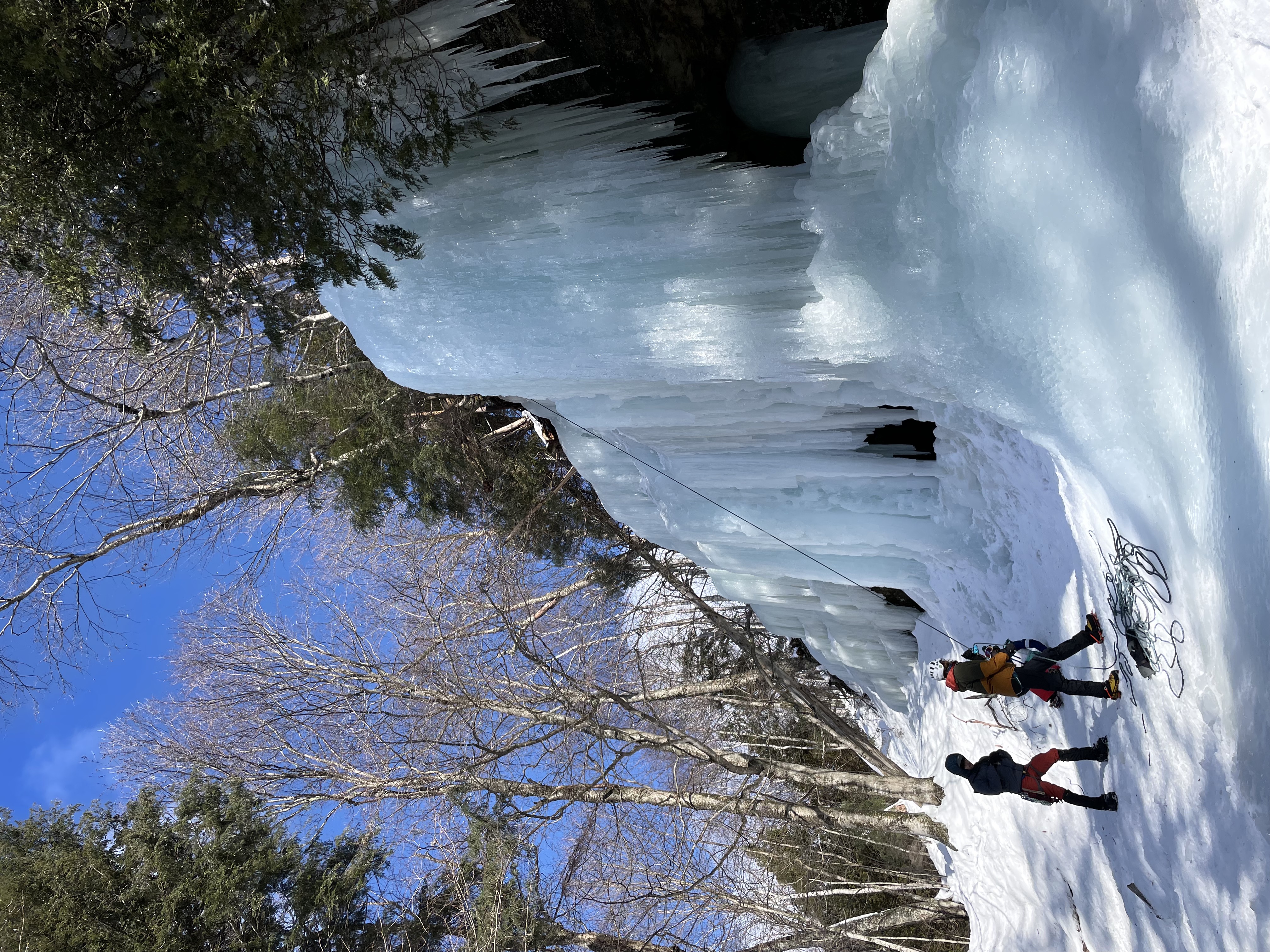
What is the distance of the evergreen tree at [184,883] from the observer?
7.44 metres

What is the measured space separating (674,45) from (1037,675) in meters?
4.22

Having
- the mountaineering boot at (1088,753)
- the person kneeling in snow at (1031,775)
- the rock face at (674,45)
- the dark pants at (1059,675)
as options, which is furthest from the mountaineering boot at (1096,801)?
the rock face at (674,45)

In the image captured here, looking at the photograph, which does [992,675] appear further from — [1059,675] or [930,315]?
[930,315]

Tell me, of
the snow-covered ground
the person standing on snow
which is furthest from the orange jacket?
the snow-covered ground

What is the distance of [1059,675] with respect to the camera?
4.11m

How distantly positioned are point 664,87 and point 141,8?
297cm

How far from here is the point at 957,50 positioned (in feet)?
10.2

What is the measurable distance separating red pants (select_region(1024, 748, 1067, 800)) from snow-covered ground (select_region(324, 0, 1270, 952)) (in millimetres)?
172

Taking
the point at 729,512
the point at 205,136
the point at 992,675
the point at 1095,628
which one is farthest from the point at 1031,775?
the point at 205,136

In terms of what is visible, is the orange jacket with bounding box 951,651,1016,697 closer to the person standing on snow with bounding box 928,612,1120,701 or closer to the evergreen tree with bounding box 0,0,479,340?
the person standing on snow with bounding box 928,612,1120,701

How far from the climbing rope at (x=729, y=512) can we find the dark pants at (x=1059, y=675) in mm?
1283

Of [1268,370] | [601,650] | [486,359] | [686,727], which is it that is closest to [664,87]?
[486,359]

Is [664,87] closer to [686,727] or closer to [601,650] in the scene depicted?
[601,650]

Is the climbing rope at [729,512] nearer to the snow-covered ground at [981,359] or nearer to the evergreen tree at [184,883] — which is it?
the snow-covered ground at [981,359]
